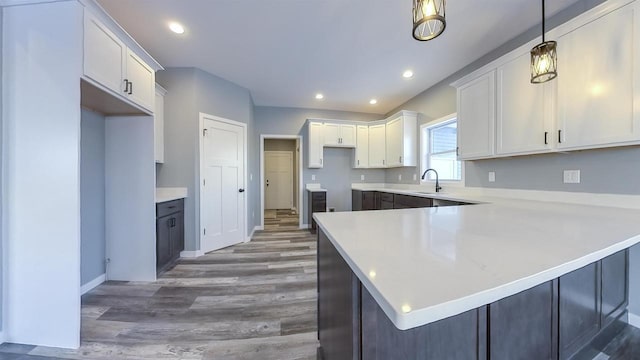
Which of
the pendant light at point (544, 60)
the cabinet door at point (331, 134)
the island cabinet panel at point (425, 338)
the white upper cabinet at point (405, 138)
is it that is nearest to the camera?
the island cabinet panel at point (425, 338)

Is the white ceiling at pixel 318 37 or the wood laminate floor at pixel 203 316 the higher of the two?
the white ceiling at pixel 318 37

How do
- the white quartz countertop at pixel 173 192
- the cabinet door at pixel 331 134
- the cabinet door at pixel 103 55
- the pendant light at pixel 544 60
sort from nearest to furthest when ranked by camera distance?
the pendant light at pixel 544 60
the cabinet door at pixel 103 55
the white quartz countertop at pixel 173 192
the cabinet door at pixel 331 134

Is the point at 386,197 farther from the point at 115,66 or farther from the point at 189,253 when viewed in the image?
the point at 115,66

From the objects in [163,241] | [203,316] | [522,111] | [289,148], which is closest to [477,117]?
[522,111]

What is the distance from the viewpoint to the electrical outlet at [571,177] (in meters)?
2.02

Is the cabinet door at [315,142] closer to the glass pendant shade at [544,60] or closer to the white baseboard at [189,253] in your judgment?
the white baseboard at [189,253]

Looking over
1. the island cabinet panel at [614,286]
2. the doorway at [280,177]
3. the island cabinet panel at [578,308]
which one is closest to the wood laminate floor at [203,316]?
the island cabinet panel at [578,308]

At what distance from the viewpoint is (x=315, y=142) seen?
4.89m

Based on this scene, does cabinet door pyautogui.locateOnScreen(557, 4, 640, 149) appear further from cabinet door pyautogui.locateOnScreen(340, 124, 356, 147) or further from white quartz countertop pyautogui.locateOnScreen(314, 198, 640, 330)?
cabinet door pyautogui.locateOnScreen(340, 124, 356, 147)

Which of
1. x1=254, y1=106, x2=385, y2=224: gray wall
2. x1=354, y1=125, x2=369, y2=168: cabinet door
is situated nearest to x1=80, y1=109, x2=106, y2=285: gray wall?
x1=254, y1=106, x2=385, y2=224: gray wall

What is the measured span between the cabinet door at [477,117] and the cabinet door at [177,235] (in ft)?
12.0

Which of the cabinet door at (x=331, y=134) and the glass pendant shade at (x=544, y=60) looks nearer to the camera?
the glass pendant shade at (x=544, y=60)

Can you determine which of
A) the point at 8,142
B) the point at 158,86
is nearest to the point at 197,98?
the point at 158,86

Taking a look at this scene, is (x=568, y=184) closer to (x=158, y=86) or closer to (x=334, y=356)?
(x=334, y=356)
